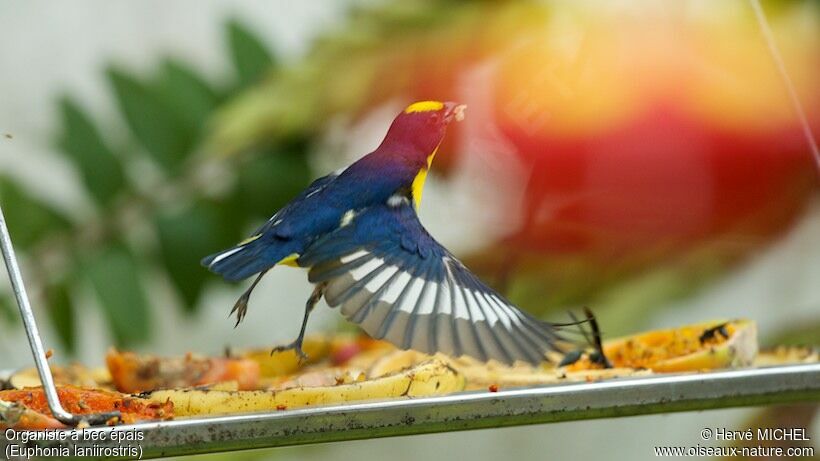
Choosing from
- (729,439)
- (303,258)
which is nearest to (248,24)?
(729,439)

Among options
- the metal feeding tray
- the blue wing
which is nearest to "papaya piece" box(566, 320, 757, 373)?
the metal feeding tray

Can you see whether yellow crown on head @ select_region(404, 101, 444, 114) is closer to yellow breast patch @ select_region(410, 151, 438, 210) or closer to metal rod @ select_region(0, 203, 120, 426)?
yellow breast patch @ select_region(410, 151, 438, 210)

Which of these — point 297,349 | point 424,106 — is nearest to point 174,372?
point 297,349

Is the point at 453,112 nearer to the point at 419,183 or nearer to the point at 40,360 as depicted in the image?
the point at 419,183

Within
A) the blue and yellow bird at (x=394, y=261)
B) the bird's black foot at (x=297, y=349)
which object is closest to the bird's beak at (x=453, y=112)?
the blue and yellow bird at (x=394, y=261)

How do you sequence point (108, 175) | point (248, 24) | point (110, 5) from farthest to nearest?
point (110, 5)
point (248, 24)
point (108, 175)

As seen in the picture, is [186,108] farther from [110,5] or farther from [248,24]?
[110,5]
